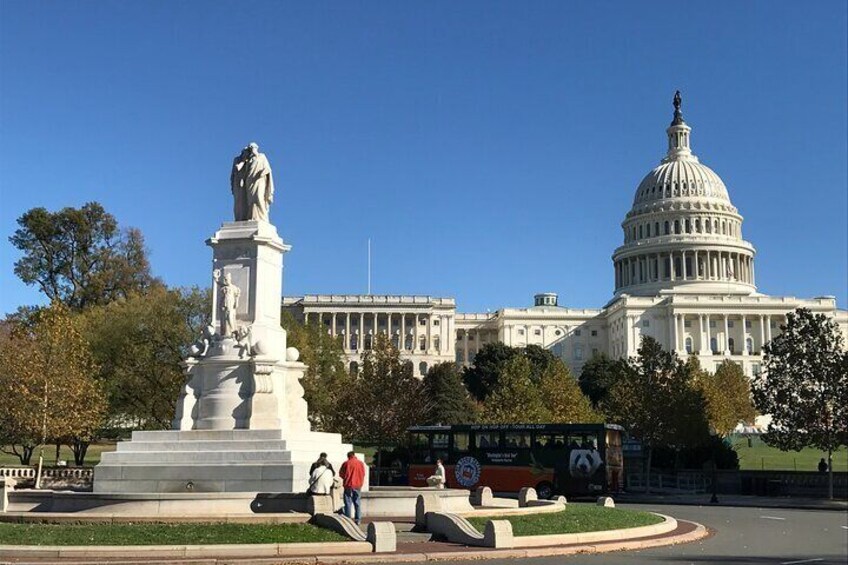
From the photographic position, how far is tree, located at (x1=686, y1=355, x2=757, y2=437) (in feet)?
264

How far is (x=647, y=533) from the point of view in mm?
24109

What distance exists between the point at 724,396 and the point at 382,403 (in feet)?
128

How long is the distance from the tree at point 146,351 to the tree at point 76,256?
56.1 feet

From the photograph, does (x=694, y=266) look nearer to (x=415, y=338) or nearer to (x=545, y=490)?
(x=415, y=338)

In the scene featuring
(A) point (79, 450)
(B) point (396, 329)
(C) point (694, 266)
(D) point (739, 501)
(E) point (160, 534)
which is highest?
(C) point (694, 266)

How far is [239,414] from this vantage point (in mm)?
26469

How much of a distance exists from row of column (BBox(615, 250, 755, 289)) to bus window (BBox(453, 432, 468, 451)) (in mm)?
136985

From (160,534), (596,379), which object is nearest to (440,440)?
(160,534)

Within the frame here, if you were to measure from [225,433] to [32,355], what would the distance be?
89.0 ft

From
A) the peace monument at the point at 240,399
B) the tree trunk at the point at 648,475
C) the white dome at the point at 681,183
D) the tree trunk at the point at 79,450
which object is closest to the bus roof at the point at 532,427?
the tree trunk at the point at 648,475

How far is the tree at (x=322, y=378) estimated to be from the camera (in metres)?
61.9

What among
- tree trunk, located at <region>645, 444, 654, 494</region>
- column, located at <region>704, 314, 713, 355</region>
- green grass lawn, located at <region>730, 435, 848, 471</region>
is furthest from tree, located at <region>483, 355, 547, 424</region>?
column, located at <region>704, 314, 713, 355</region>

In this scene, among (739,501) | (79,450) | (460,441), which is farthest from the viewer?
(79,450)

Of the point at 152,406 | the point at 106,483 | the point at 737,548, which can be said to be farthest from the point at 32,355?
the point at 737,548
